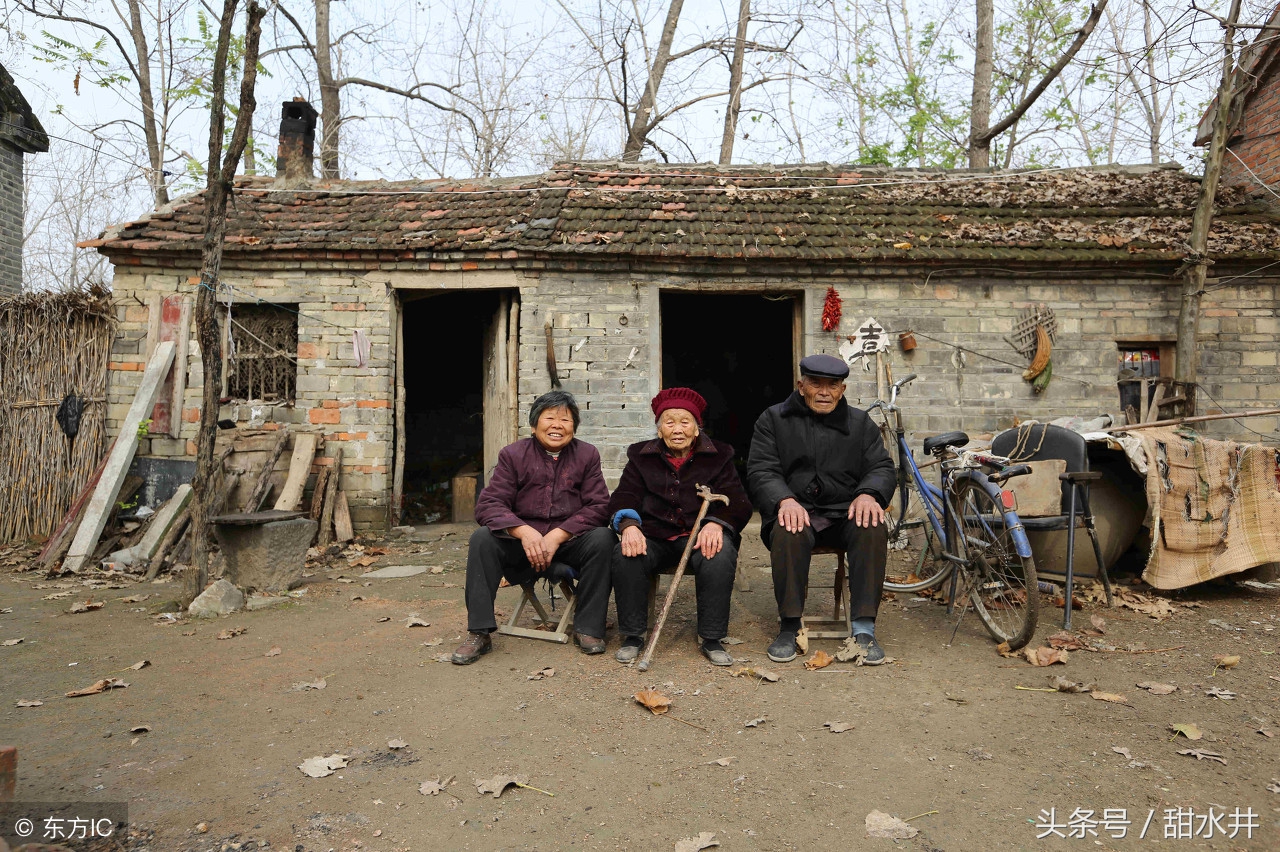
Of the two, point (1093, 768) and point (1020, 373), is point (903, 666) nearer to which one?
point (1093, 768)

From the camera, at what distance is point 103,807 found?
2625 millimetres

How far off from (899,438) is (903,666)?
1.79m

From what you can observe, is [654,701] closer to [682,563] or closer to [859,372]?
[682,563]

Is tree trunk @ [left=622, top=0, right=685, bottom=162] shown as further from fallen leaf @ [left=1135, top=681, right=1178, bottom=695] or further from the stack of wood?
fallen leaf @ [left=1135, top=681, right=1178, bottom=695]

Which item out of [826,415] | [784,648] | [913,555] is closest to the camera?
[784,648]

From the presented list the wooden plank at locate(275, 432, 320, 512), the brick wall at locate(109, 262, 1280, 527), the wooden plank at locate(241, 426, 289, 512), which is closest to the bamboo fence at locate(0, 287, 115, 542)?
the brick wall at locate(109, 262, 1280, 527)

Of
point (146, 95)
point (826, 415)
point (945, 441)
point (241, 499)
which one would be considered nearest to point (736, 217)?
point (945, 441)

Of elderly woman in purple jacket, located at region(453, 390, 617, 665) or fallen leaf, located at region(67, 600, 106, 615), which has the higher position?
elderly woman in purple jacket, located at region(453, 390, 617, 665)

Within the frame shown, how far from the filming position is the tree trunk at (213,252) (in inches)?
213

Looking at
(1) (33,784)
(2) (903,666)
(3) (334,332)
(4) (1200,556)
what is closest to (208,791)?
(1) (33,784)

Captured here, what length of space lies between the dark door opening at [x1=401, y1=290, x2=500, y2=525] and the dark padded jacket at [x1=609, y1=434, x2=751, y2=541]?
27.8 feet

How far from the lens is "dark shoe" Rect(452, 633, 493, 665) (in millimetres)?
4113

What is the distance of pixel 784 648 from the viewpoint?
4.07 metres

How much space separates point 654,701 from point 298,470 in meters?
6.02
